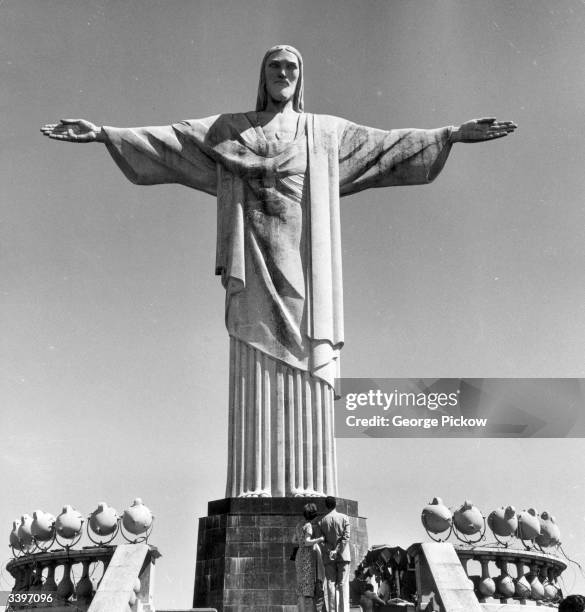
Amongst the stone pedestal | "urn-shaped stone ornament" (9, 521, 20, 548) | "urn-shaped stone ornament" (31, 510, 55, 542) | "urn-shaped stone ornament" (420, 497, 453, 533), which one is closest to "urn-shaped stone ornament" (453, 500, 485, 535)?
"urn-shaped stone ornament" (420, 497, 453, 533)

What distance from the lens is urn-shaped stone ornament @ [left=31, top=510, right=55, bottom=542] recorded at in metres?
21.8

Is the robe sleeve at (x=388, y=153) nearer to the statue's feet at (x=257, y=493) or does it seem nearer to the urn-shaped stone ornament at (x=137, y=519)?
the statue's feet at (x=257, y=493)

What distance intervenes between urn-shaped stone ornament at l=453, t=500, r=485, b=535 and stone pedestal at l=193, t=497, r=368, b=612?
10.9 feet

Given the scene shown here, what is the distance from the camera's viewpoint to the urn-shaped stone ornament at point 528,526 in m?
21.7

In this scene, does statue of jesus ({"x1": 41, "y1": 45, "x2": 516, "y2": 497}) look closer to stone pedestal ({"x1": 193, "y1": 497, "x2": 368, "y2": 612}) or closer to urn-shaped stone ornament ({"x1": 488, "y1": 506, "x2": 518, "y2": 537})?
stone pedestal ({"x1": 193, "y1": 497, "x2": 368, "y2": 612})

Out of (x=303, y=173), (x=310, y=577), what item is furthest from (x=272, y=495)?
(x=303, y=173)

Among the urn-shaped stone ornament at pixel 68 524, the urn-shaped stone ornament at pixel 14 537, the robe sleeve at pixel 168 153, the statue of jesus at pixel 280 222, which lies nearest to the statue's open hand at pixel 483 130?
the statue of jesus at pixel 280 222

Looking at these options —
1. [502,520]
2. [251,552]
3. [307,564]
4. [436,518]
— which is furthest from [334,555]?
[502,520]

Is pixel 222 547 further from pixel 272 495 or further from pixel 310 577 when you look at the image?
pixel 310 577

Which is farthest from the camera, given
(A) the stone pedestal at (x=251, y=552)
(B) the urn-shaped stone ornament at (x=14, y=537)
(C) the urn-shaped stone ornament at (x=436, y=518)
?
(B) the urn-shaped stone ornament at (x=14, y=537)

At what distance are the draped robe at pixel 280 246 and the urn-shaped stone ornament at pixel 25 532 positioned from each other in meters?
6.62

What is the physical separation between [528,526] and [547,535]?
749 millimetres

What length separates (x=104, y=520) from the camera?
20531mm

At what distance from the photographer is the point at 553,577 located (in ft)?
74.1
